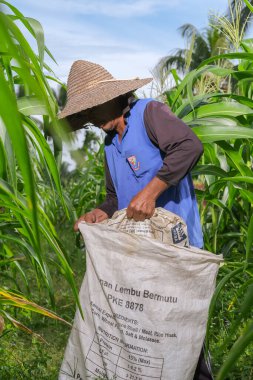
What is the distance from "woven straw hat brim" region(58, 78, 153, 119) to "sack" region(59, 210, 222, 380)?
1.07ft

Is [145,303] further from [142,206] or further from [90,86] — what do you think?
[90,86]

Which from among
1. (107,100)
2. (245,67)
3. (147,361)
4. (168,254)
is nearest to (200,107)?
(245,67)

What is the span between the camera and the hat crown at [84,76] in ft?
5.89

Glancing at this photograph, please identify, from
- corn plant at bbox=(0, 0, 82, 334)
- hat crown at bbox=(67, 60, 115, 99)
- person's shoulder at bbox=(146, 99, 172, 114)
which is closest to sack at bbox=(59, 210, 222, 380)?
corn plant at bbox=(0, 0, 82, 334)

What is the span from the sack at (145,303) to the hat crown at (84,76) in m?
0.41

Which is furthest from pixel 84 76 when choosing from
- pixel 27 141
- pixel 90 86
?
pixel 27 141

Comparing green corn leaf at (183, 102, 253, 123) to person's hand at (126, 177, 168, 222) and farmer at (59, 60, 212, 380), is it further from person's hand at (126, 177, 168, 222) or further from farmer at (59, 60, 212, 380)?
person's hand at (126, 177, 168, 222)

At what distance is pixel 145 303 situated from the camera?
1545 millimetres

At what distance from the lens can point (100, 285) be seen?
1.65 meters

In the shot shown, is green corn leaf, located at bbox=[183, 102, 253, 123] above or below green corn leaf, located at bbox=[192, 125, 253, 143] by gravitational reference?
above

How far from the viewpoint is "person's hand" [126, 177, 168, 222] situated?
1619 millimetres

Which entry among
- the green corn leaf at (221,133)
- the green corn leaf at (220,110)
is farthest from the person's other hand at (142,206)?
the green corn leaf at (220,110)

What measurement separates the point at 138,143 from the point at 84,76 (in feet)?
0.83

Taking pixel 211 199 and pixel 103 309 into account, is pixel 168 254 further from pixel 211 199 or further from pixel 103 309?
pixel 211 199
